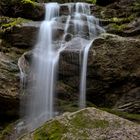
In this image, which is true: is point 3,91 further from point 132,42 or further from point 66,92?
point 132,42

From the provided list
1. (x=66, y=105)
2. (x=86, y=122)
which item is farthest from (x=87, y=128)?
(x=66, y=105)

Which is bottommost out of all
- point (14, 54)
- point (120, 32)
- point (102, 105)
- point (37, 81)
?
point (102, 105)

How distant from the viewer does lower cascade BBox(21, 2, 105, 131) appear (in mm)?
10734

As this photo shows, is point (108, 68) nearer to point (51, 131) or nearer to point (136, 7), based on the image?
point (136, 7)

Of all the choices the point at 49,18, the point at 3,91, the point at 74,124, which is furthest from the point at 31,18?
the point at 74,124

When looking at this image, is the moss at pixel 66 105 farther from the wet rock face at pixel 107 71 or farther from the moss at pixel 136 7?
the moss at pixel 136 7

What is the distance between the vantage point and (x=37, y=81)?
11.1 metres

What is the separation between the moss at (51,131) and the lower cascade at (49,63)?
4675mm

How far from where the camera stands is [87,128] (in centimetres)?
511

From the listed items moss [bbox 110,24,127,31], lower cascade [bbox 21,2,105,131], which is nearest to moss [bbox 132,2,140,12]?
moss [bbox 110,24,127,31]

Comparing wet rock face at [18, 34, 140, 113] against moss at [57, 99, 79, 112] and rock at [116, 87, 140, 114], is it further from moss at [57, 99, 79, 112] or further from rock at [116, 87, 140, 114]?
moss at [57, 99, 79, 112]

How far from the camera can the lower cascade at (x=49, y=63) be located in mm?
10734

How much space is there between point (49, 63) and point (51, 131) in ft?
20.7

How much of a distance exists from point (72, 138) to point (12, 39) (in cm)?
Answer: 797
